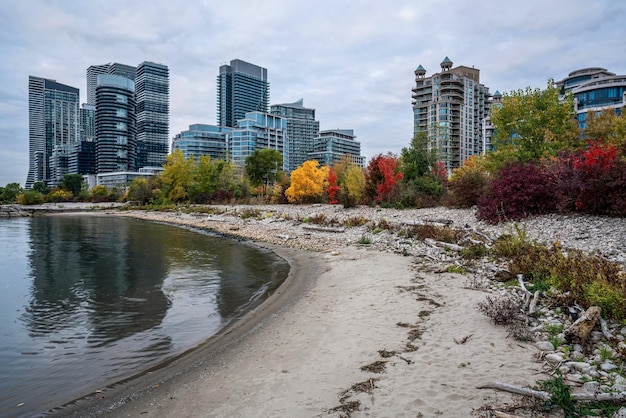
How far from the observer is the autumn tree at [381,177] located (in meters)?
27.1

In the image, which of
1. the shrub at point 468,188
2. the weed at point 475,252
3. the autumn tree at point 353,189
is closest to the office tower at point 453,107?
the autumn tree at point 353,189

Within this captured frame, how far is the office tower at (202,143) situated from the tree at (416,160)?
117m

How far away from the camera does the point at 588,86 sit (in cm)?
6391

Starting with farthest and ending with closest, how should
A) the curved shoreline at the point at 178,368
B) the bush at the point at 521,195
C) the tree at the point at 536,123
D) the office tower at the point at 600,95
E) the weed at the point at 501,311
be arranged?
1. the office tower at the point at 600,95
2. the tree at the point at 536,123
3. the bush at the point at 521,195
4. the weed at the point at 501,311
5. the curved shoreline at the point at 178,368

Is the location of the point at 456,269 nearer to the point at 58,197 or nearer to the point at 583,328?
the point at 583,328

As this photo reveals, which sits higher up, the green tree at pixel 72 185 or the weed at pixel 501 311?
the green tree at pixel 72 185

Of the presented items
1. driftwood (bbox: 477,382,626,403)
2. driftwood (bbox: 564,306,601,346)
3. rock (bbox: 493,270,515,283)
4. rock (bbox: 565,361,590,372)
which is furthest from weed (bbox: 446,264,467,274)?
driftwood (bbox: 477,382,626,403)

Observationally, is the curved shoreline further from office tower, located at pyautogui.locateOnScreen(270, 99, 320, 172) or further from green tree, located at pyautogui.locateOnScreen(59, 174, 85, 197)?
office tower, located at pyautogui.locateOnScreen(270, 99, 320, 172)

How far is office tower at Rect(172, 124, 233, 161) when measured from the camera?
143 m

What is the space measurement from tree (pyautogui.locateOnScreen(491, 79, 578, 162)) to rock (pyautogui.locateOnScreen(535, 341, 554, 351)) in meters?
20.3

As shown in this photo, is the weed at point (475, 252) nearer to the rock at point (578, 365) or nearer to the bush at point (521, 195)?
the bush at point (521, 195)

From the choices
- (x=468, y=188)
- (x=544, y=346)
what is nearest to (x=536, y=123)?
(x=468, y=188)

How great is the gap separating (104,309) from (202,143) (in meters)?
144

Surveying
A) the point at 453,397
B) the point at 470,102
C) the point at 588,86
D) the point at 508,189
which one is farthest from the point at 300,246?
the point at 470,102
